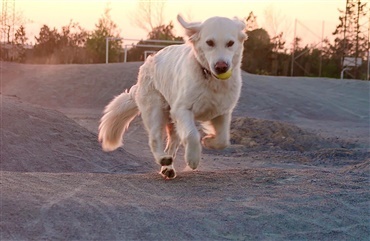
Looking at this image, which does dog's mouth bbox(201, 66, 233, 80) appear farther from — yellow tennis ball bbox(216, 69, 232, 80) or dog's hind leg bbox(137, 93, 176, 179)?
dog's hind leg bbox(137, 93, 176, 179)

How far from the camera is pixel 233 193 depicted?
768 centimetres

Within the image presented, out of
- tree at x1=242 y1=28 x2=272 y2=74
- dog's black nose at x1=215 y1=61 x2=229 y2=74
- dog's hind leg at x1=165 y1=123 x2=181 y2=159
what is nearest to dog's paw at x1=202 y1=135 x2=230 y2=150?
dog's hind leg at x1=165 y1=123 x2=181 y2=159

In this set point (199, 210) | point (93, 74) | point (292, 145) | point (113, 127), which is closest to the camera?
point (199, 210)

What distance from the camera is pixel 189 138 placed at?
803 centimetres

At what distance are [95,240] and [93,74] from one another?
26605 mm

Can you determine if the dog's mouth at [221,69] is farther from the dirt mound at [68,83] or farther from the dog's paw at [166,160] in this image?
the dirt mound at [68,83]

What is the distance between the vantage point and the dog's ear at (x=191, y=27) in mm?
8359

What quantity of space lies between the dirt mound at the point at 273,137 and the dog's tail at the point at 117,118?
5.99 metres

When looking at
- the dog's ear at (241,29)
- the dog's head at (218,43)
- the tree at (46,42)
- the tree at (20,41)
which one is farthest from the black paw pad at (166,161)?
the tree at (46,42)

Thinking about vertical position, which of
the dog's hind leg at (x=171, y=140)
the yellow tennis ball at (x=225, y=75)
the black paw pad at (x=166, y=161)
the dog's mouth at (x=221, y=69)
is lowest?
the black paw pad at (x=166, y=161)

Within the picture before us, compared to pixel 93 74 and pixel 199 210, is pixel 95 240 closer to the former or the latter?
pixel 199 210

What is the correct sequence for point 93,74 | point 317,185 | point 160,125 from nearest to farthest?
point 317,185 → point 160,125 → point 93,74

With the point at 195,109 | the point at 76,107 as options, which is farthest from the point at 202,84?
the point at 76,107

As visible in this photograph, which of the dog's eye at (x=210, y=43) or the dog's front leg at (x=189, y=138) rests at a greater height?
the dog's eye at (x=210, y=43)
